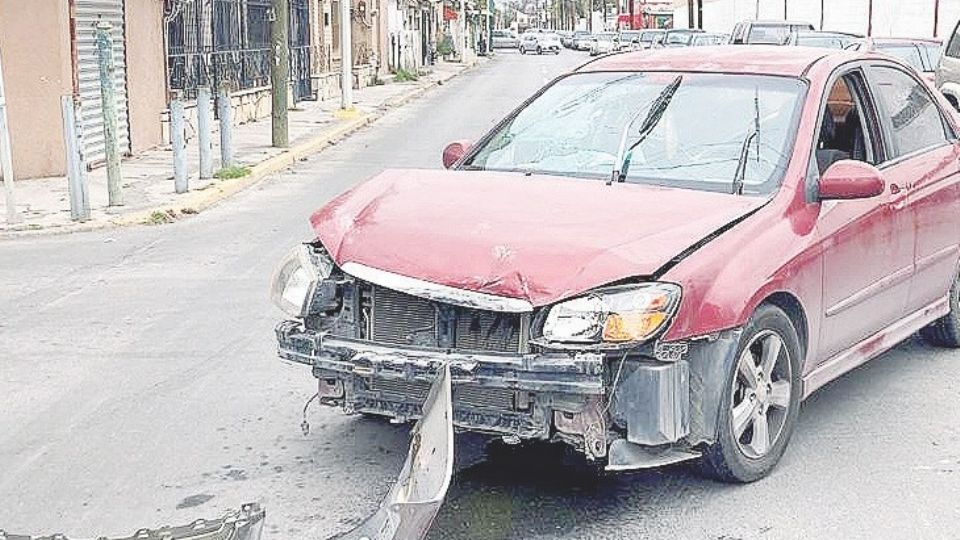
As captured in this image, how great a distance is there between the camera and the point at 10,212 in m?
11.9

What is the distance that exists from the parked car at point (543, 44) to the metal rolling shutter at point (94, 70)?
59.7 meters

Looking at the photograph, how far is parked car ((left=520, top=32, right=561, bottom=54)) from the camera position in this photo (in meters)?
76.1

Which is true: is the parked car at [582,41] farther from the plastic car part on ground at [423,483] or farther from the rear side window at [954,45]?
the plastic car part on ground at [423,483]

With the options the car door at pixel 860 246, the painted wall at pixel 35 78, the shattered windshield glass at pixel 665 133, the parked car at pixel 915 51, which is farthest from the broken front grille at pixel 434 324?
the parked car at pixel 915 51

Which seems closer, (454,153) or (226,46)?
(454,153)

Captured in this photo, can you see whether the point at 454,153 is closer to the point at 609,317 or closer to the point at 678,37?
the point at 609,317

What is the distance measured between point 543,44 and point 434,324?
73244 millimetres

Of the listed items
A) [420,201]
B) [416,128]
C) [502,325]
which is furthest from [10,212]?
[416,128]

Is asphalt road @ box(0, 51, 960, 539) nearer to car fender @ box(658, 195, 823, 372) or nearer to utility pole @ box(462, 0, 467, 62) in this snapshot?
car fender @ box(658, 195, 823, 372)

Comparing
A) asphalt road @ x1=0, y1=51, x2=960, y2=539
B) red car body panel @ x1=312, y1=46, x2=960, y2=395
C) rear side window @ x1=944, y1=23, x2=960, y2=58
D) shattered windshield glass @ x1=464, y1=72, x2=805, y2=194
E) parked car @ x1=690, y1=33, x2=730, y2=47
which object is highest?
parked car @ x1=690, y1=33, x2=730, y2=47

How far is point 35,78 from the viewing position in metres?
15.1

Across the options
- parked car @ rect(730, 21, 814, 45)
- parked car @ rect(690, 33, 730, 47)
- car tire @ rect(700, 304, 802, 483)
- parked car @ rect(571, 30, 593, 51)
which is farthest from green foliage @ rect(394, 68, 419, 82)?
car tire @ rect(700, 304, 802, 483)

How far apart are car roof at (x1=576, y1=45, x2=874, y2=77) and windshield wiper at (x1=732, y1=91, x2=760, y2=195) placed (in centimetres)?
23

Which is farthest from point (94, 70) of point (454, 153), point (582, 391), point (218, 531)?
point (218, 531)
